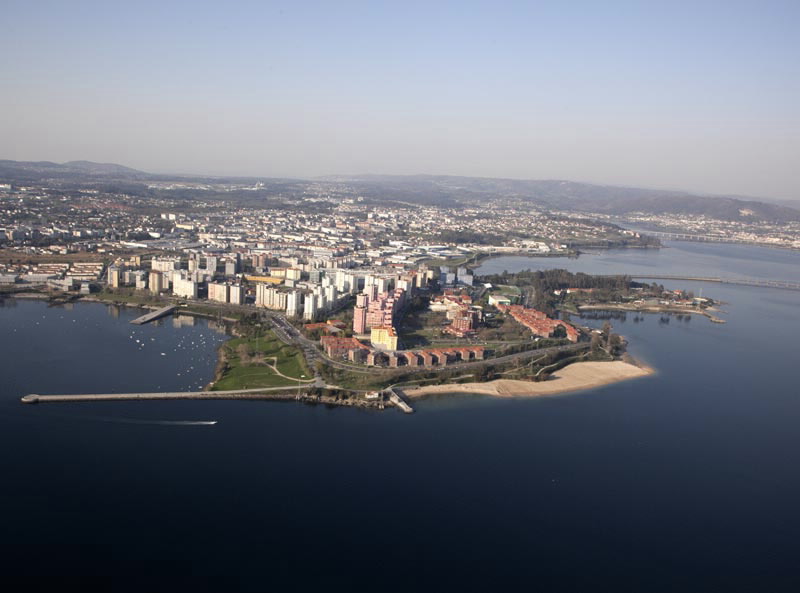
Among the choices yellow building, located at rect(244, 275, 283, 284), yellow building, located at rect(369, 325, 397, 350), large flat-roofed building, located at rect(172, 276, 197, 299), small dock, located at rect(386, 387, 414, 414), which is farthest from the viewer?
yellow building, located at rect(244, 275, 283, 284)

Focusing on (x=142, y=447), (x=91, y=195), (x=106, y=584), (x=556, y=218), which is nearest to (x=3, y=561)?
(x=106, y=584)

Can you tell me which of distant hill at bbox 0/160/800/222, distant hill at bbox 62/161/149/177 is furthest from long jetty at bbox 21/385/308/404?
distant hill at bbox 62/161/149/177

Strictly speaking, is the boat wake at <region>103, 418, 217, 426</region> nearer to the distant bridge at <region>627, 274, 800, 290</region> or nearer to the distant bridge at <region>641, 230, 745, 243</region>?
the distant bridge at <region>627, 274, 800, 290</region>

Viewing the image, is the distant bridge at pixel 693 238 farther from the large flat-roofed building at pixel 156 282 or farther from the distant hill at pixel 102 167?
the distant hill at pixel 102 167

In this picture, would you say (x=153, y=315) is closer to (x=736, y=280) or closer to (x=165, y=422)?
(x=165, y=422)

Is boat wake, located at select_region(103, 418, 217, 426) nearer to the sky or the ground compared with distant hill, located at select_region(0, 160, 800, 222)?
nearer to the ground
